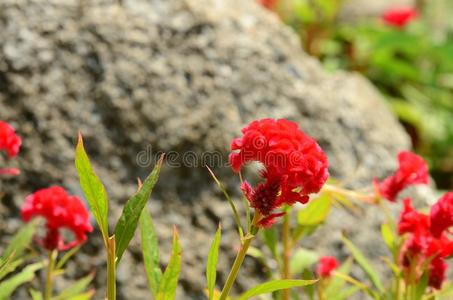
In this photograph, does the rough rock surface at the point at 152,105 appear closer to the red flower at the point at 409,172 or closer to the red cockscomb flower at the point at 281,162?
the red flower at the point at 409,172

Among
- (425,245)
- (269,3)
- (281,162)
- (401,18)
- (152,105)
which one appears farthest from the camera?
(401,18)

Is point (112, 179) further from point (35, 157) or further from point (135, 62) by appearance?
point (135, 62)

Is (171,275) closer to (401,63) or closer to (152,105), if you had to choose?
Result: (152,105)

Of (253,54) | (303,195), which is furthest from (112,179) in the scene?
(303,195)

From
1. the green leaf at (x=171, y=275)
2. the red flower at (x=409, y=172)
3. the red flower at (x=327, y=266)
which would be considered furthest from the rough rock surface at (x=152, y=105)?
the green leaf at (x=171, y=275)

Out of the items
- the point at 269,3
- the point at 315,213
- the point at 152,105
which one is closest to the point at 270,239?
the point at 315,213

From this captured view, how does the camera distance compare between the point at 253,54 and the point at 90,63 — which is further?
the point at 253,54

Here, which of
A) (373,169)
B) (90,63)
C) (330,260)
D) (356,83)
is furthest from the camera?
(356,83)
